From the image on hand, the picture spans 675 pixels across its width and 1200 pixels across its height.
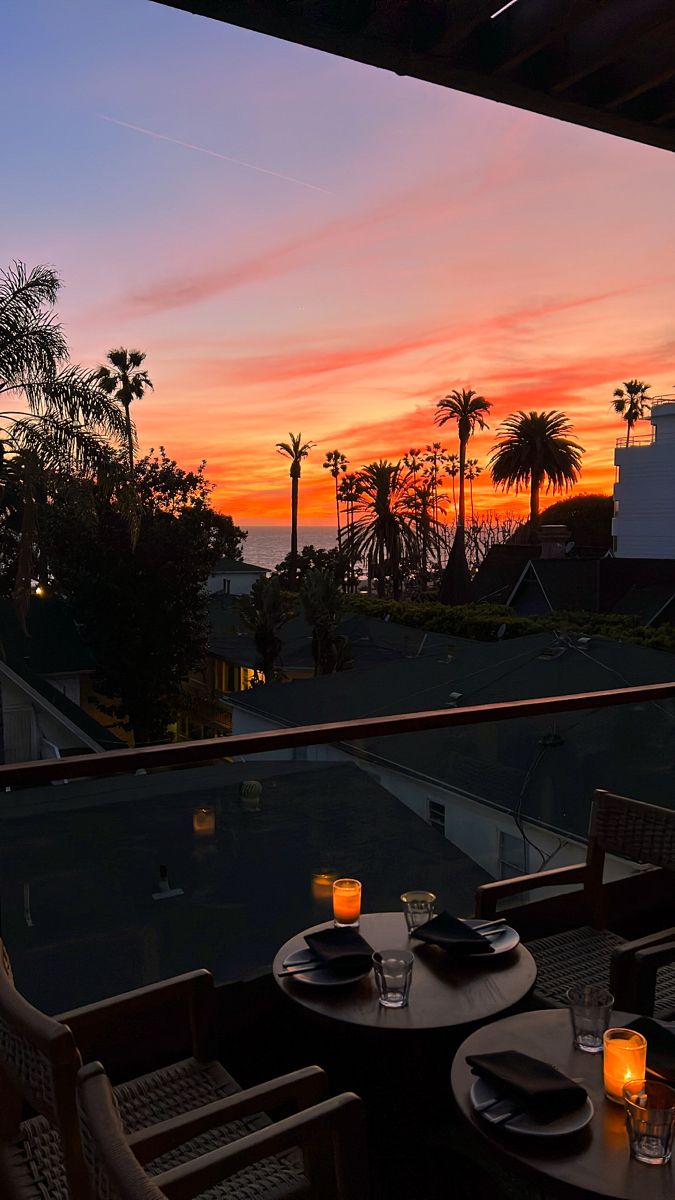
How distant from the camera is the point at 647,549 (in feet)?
146

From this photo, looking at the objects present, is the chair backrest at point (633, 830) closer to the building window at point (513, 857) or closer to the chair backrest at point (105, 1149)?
the building window at point (513, 857)

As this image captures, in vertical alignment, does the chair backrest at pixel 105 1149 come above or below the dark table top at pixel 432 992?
above

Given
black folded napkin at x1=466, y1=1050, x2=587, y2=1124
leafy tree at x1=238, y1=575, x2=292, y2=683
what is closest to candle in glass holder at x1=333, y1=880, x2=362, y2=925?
black folded napkin at x1=466, y1=1050, x2=587, y2=1124

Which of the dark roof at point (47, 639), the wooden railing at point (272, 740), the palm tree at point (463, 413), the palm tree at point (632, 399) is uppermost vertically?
the palm tree at point (632, 399)

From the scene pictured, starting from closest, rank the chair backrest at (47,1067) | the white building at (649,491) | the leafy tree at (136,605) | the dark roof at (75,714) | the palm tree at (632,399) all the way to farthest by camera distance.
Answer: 1. the chair backrest at (47,1067)
2. the dark roof at (75,714)
3. the leafy tree at (136,605)
4. the white building at (649,491)
5. the palm tree at (632,399)

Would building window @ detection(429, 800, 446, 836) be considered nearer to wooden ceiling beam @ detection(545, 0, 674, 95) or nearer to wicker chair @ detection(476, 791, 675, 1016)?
wicker chair @ detection(476, 791, 675, 1016)

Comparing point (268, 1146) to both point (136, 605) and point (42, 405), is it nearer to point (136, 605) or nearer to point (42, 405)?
point (42, 405)

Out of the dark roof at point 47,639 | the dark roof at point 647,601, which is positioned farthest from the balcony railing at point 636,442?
the dark roof at point 47,639

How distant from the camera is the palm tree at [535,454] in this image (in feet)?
178

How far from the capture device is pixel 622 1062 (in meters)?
1.83

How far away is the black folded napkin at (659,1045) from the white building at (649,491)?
1716 inches

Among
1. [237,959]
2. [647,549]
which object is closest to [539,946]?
[237,959]

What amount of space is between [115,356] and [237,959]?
128ft

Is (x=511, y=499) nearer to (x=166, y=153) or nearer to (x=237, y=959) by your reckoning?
(x=166, y=153)
